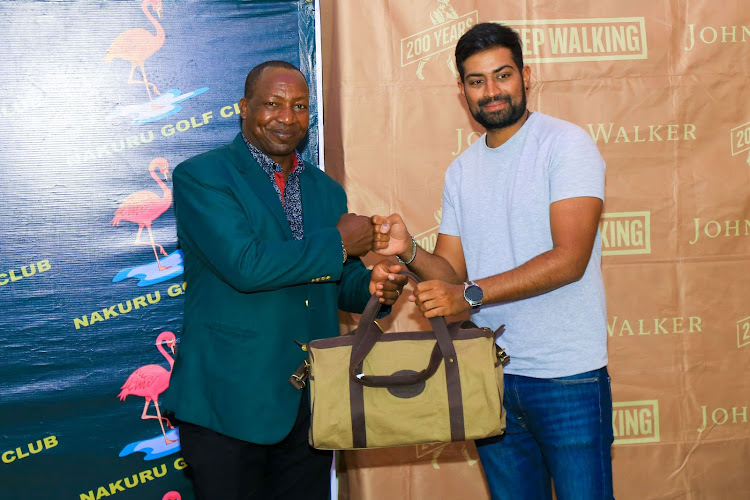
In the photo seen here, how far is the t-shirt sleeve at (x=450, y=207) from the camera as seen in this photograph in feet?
7.98

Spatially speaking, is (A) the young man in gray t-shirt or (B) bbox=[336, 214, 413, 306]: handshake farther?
(B) bbox=[336, 214, 413, 306]: handshake

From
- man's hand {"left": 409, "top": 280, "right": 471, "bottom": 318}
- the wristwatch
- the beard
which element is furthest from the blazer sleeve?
the beard

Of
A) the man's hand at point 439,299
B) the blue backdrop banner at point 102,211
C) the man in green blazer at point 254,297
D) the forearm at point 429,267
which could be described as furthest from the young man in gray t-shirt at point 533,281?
the blue backdrop banner at point 102,211

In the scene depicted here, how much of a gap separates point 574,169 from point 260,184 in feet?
3.40

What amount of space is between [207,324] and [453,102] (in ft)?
5.84

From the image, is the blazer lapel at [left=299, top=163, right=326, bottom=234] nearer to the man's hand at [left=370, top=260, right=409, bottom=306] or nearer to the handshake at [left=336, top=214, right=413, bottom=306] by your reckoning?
the handshake at [left=336, top=214, right=413, bottom=306]

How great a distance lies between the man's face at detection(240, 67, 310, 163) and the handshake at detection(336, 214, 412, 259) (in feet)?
1.14

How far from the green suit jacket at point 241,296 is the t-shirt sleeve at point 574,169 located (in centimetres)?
73

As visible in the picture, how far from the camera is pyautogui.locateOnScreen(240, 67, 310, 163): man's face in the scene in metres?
2.35

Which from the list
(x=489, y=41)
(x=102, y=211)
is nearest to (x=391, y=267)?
(x=489, y=41)

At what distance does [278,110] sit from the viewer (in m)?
2.36

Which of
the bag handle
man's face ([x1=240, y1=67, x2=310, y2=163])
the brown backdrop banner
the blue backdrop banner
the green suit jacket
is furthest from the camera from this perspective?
the brown backdrop banner

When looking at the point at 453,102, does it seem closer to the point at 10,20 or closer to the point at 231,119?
the point at 231,119

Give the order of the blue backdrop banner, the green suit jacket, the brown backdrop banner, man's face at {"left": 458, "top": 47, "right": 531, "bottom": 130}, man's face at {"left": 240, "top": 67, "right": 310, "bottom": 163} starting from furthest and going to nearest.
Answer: the brown backdrop banner
the blue backdrop banner
man's face at {"left": 240, "top": 67, "right": 310, "bottom": 163}
man's face at {"left": 458, "top": 47, "right": 531, "bottom": 130}
the green suit jacket
